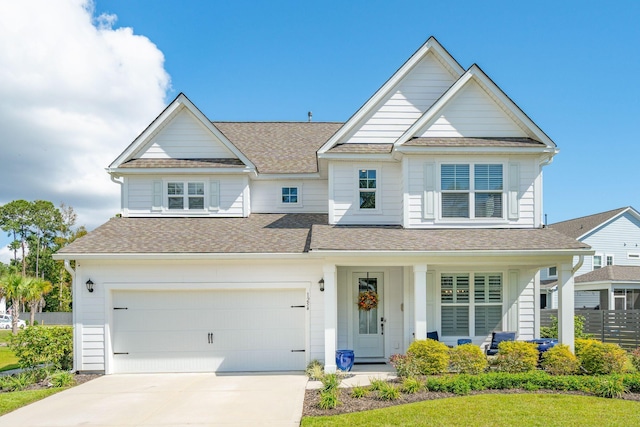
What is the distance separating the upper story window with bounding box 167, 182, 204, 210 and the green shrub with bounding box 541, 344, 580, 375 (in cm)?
1081

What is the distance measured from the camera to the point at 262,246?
12492 millimetres

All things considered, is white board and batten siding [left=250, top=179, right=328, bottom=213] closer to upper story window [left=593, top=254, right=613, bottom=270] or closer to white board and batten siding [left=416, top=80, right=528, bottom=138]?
white board and batten siding [left=416, top=80, right=528, bottom=138]

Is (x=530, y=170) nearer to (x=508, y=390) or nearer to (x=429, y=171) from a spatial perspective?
(x=429, y=171)

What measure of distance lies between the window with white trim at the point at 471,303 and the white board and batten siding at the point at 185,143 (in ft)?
26.5

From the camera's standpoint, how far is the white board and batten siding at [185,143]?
1529 cm

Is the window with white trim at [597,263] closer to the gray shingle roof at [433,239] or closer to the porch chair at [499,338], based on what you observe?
the gray shingle roof at [433,239]

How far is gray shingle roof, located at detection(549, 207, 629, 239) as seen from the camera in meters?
30.9

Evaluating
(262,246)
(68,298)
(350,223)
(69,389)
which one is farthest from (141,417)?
(68,298)

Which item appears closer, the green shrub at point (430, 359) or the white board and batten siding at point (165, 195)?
the green shrub at point (430, 359)

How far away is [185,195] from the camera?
15172 millimetres

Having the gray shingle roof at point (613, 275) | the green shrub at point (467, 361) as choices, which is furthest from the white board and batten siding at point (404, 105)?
the gray shingle roof at point (613, 275)

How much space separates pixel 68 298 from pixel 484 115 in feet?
153

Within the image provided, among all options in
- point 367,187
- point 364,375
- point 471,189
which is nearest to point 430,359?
point 364,375

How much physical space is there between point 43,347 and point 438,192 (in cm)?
1097
